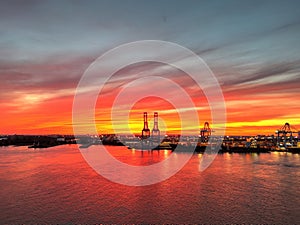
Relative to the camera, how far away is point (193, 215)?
38.5 ft

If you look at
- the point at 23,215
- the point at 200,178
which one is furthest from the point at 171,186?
the point at 23,215

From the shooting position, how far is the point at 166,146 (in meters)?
63.9

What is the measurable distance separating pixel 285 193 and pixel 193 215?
22.7 ft

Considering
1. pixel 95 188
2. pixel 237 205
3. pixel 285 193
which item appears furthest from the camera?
pixel 95 188

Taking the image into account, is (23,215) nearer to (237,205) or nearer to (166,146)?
(237,205)

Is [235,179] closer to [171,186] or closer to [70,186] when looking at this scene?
[171,186]

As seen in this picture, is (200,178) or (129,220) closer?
(129,220)

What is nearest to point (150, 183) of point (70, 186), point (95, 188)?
point (95, 188)

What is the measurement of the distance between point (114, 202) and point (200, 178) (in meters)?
8.89

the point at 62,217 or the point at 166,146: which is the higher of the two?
the point at 166,146

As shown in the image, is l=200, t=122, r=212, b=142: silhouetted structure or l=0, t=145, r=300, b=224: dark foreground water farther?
l=200, t=122, r=212, b=142: silhouetted structure

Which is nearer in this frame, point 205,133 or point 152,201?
point 152,201

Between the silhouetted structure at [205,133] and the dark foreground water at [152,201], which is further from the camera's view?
the silhouetted structure at [205,133]

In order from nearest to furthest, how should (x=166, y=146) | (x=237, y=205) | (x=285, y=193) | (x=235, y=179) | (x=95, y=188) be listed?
(x=237, y=205)
(x=285, y=193)
(x=95, y=188)
(x=235, y=179)
(x=166, y=146)
